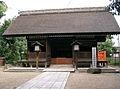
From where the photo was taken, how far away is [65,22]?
24.8 meters

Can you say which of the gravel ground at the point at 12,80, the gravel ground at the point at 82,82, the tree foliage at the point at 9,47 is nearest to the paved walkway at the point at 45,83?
the gravel ground at the point at 82,82

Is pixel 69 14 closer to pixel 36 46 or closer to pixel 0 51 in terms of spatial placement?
pixel 36 46

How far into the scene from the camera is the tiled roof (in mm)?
22938

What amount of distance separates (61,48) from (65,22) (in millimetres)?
3012

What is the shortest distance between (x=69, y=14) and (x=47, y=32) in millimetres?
4591

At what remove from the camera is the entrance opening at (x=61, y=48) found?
2570cm

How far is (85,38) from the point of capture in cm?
2388

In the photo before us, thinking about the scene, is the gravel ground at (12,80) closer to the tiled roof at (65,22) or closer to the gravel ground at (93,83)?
the gravel ground at (93,83)

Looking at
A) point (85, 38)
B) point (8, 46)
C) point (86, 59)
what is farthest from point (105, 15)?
point (8, 46)

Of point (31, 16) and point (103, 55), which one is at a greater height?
point (31, 16)

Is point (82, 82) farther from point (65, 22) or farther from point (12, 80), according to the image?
point (65, 22)

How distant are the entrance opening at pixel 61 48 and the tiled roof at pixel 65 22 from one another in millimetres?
2077

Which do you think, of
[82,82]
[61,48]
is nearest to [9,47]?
[61,48]

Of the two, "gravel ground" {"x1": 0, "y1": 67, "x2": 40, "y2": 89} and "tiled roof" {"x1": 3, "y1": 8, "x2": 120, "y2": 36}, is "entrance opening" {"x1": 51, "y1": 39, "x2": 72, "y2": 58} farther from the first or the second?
"gravel ground" {"x1": 0, "y1": 67, "x2": 40, "y2": 89}
